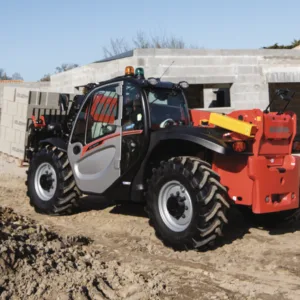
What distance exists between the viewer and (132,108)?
5.82 metres

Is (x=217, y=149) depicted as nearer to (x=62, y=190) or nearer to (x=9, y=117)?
(x=62, y=190)

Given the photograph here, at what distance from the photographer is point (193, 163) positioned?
4949 millimetres

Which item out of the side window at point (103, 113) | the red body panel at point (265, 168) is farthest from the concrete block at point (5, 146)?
the red body panel at point (265, 168)

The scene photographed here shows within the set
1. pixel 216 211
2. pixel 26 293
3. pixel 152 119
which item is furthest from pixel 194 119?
pixel 26 293

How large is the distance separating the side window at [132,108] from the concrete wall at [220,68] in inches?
283

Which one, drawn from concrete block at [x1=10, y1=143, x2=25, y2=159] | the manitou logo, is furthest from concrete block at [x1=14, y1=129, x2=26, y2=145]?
the manitou logo

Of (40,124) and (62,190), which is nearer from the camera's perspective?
(62,190)

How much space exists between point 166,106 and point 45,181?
2453 mm

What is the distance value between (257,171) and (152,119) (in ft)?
5.14

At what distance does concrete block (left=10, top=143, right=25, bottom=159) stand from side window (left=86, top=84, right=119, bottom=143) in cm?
472

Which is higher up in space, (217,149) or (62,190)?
(217,149)

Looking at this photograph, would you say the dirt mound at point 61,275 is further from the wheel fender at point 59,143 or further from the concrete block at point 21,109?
the concrete block at point 21,109

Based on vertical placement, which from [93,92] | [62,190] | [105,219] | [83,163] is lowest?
[105,219]

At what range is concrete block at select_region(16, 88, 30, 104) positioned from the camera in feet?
33.4
